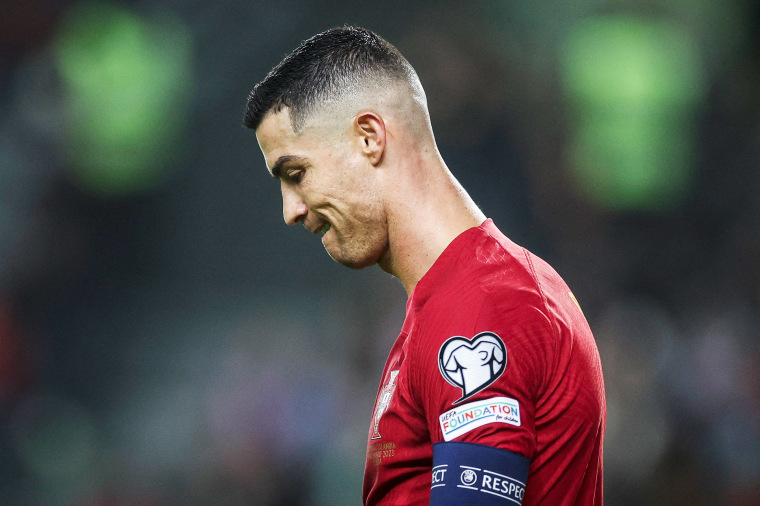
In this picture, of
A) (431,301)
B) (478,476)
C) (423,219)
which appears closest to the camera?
(478,476)

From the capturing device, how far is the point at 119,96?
4.86m

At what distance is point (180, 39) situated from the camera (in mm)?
5000

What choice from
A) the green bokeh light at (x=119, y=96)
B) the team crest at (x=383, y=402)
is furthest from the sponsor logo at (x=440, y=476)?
the green bokeh light at (x=119, y=96)

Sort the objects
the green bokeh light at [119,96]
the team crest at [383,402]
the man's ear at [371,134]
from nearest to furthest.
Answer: the team crest at [383,402]
the man's ear at [371,134]
the green bokeh light at [119,96]

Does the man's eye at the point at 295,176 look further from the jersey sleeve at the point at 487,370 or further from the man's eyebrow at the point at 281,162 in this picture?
the jersey sleeve at the point at 487,370

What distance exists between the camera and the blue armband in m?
1.17

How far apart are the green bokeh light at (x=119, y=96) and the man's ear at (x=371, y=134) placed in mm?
3548

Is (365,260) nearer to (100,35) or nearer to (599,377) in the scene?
(599,377)

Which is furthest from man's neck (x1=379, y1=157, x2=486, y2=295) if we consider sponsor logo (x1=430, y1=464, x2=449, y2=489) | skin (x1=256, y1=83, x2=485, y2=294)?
sponsor logo (x1=430, y1=464, x2=449, y2=489)

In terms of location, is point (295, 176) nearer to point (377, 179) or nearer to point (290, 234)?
point (377, 179)


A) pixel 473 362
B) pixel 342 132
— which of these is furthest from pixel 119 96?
pixel 473 362

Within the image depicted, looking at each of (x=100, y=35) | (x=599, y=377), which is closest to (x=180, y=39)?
(x=100, y=35)

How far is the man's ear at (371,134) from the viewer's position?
1.56 meters

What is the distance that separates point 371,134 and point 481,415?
66 centimetres
